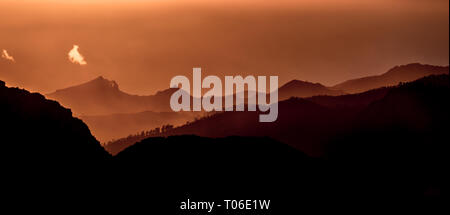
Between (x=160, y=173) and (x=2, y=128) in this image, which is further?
(x=160, y=173)

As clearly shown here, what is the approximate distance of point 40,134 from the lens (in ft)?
459

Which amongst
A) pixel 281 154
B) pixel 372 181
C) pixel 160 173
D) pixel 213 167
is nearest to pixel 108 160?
pixel 160 173

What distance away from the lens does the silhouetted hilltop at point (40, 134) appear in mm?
131500

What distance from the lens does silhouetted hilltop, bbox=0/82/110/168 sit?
131500mm

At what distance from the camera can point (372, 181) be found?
192 m

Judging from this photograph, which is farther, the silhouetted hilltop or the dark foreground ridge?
the silhouetted hilltop

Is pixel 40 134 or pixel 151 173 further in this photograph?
pixel 151 173

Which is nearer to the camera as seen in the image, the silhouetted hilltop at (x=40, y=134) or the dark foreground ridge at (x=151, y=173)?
the dark foreground ridge at (x=151, y=173)
